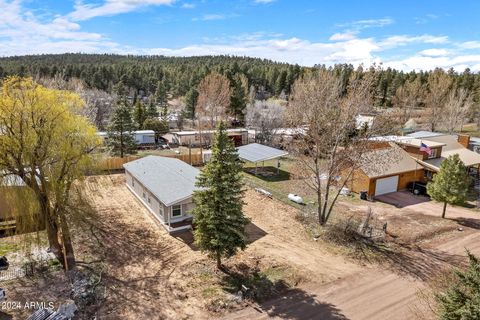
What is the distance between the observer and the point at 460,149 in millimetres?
42781

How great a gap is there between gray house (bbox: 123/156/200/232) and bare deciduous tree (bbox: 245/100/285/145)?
2408 cm

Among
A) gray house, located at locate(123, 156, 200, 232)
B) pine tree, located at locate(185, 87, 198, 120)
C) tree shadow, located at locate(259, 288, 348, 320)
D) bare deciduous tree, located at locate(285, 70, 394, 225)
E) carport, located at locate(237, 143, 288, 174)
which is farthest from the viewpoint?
pine tree, located at locate(185, 87, 198, 120)

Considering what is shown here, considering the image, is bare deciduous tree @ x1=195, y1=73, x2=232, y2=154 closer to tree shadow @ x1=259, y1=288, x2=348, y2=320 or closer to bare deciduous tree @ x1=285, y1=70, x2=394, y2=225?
bare deciduous tree @ x1=285, y1=70, x2=394, y2=225

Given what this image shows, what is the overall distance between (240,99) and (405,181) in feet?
121

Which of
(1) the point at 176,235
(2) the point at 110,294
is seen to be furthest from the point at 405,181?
(2) the point at 110,294

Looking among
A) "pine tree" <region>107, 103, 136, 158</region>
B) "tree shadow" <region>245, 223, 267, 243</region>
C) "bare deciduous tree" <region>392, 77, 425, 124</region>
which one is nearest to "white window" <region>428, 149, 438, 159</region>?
"tree shadow" <region>245, 223, 267, 243</region>

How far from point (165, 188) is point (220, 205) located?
8.83m

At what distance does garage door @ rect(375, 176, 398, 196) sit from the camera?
110 feet

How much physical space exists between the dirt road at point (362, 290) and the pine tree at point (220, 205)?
378 centimetres

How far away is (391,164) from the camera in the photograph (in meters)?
34.7

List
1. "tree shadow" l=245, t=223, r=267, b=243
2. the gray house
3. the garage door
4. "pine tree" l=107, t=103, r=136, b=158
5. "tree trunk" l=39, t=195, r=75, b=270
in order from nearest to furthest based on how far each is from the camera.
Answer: "tree trunk" l=39, t=195, r=75, b=270 → "tree shadow" l=245, t=223, r=267, b=243 → the gray house → the garage door → "pine tree" l=107, t=103, r=136, b=158

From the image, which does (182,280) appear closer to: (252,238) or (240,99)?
(252,238)

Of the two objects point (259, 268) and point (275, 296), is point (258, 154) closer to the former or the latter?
point (259, 268)

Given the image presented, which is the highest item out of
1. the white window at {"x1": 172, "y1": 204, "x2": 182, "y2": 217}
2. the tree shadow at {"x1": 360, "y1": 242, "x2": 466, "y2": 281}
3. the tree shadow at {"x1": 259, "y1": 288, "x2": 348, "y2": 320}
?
the white window at {"x1": 172, "y1": 204, "x2": 182, "y2": 217}
